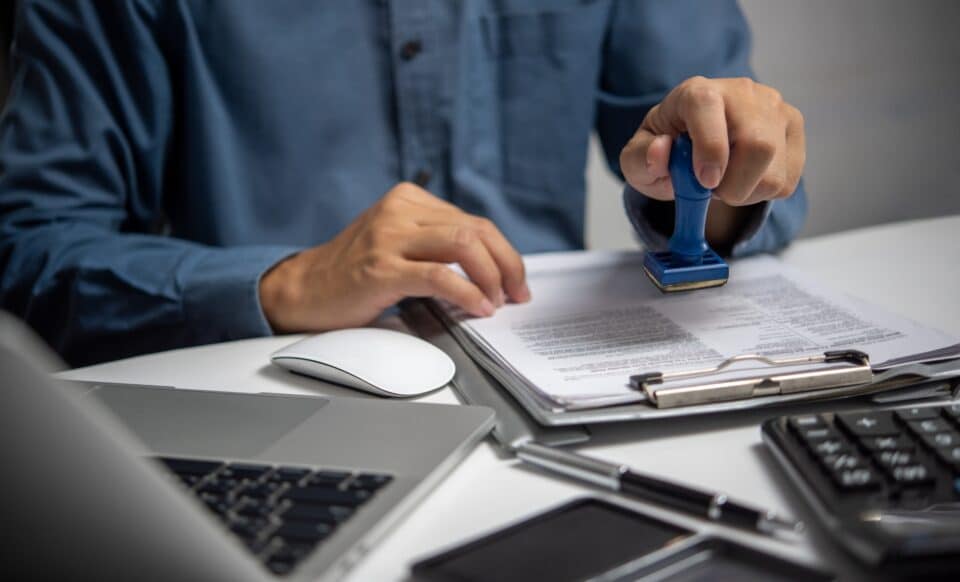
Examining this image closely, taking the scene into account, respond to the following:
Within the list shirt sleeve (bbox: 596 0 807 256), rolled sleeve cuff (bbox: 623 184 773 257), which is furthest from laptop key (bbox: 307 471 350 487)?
shirt sleeve (bbox: 596 0 807 256)

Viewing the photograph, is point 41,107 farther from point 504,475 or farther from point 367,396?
point 504,475

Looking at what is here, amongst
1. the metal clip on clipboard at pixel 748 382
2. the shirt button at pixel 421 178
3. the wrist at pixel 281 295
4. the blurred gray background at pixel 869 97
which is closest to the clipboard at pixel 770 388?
the metal clip on clipboard at pixel 748 382

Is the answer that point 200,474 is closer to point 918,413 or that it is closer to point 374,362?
point 374,362

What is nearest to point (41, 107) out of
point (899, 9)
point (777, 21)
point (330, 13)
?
point (330, 13)

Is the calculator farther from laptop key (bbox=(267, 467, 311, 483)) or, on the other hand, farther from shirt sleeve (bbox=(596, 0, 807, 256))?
shirt sleeve (bbox=(596, 0, 807, 256))

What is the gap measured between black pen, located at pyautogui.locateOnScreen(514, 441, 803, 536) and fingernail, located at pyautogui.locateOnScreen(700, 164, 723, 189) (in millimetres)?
202

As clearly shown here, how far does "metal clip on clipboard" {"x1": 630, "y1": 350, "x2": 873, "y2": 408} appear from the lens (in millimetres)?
434

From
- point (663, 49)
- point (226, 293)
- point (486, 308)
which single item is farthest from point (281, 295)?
point (663, 49)

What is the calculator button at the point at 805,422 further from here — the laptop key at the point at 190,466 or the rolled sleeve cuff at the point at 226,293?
the rolled sleeve cuff at the point at 226,293

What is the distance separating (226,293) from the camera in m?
0.66

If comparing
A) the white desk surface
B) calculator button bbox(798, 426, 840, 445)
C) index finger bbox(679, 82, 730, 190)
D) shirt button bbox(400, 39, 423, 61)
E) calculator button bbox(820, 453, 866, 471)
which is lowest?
the white desk surface

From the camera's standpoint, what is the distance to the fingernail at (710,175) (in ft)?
1.65

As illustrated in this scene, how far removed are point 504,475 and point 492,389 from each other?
0.09 metres

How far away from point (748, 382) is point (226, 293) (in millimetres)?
409
